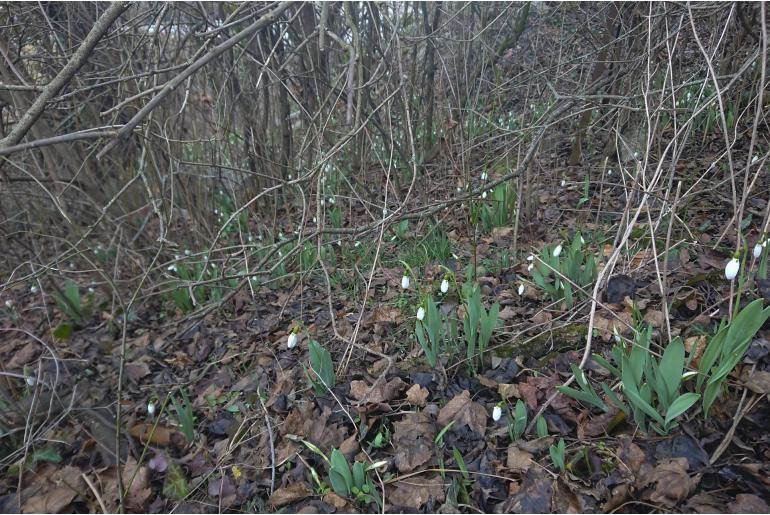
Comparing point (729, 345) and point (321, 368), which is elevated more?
point (729, 345)

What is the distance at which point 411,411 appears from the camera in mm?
1882

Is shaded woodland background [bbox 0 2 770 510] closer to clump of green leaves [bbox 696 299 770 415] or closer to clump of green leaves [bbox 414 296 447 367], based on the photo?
clump of green leaves [bbox 414 296 447 367]

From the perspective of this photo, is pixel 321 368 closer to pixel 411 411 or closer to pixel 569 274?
pixel 411 411

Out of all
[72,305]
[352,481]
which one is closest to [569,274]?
[352,481]

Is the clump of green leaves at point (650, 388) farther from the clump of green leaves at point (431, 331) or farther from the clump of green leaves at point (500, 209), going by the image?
the clump of green leaves at point (500, 209)

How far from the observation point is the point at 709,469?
1.37 meters

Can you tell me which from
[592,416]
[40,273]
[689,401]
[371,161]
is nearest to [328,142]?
[371,161]

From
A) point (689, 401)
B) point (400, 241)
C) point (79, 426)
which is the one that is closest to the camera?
point (689, 401)

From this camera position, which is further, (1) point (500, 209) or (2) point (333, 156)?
(1) point (500, 209)

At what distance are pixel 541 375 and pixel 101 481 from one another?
1.91 m

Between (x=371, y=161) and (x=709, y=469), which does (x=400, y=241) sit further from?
(x=709, y=469)

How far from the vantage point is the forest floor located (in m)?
1.46

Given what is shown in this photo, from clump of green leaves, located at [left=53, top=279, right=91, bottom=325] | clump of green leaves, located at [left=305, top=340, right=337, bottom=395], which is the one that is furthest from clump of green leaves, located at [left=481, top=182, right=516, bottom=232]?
clump of green leaves, located at [left=53, top=279, right=91, bottom=325]

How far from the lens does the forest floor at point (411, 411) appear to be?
1.46m
